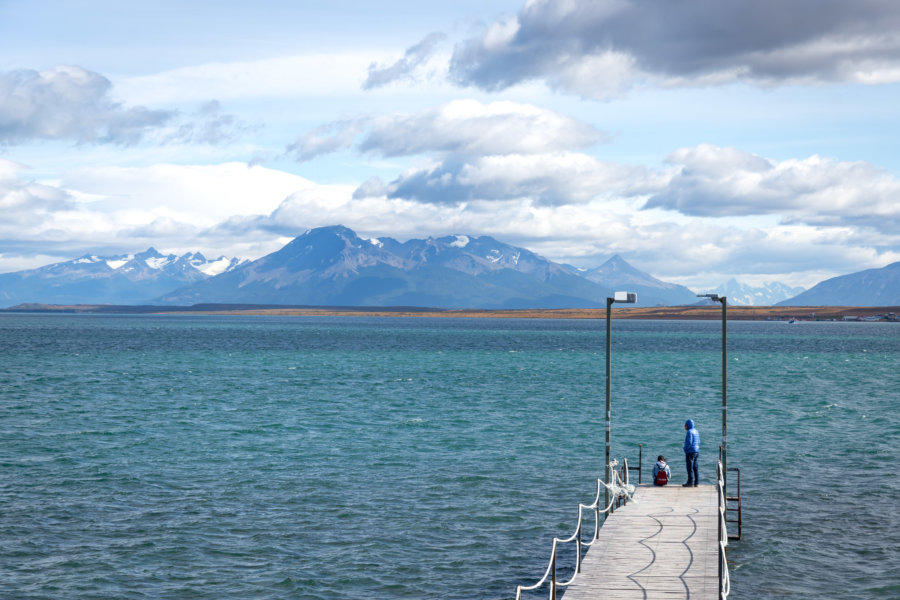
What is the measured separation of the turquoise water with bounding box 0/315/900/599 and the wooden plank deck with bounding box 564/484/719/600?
192 centimetres

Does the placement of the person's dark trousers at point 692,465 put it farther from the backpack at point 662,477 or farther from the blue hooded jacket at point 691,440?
the backpack at point 662,477

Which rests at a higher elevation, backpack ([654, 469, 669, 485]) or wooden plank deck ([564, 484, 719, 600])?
backpack ([654, 469, 669, 485])

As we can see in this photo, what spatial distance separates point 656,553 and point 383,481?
16999mm

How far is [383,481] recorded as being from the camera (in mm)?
38875

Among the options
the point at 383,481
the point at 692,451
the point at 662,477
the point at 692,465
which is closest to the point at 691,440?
the point at 692,451

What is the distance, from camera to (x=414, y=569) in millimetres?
26562

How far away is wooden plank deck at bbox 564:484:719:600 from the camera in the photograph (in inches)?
855

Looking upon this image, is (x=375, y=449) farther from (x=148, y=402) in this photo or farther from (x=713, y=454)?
(x=148, y=402)

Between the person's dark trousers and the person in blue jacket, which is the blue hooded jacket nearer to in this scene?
the person in blue jacket

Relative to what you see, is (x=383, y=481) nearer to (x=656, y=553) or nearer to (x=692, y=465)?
(x=692, y=465)

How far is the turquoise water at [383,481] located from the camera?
85.6ft

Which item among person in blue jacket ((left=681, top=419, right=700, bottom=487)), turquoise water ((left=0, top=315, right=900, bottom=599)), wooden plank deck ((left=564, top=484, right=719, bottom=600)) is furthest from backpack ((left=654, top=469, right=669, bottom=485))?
turquoise water ((left=0, top=315, right=900, bottom=599))

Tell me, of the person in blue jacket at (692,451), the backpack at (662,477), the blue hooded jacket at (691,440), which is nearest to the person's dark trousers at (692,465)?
the person in blue jacket at (692,451)

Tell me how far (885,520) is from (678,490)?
26.4 ft
